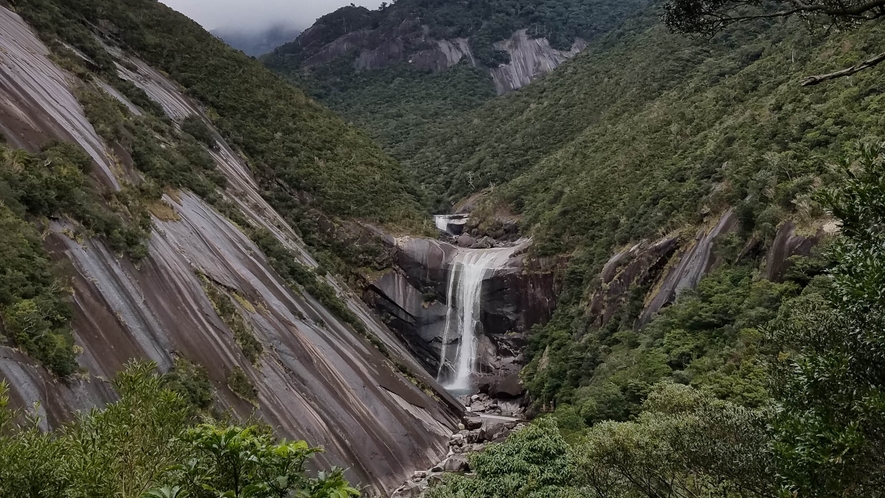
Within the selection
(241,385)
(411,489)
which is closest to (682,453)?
(411,489)

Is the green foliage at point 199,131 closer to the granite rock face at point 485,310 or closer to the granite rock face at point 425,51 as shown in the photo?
the granite rock face at point 485,310

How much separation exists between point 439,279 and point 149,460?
36.5 meters

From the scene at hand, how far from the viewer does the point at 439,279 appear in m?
41.2

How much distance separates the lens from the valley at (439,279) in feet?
17.5

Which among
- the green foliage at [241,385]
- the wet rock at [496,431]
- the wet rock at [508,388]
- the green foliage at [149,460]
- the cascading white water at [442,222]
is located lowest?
the wet rock at [508,388]

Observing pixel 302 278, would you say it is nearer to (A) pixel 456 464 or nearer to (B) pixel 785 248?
(A) pixel 456 464

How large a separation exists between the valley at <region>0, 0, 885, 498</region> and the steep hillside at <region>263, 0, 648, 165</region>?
46.8 m

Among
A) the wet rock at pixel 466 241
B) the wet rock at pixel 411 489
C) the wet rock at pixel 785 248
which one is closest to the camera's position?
the wet rock at pixel 785 248

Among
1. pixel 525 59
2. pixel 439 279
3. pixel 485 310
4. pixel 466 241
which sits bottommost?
pixel 485 310

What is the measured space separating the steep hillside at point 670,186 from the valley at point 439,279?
212 millimetres

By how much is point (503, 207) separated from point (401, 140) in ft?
129

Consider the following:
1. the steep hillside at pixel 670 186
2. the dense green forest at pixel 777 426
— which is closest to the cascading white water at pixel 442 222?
the steep hillside at pixel 670 186

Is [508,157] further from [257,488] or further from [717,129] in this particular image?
[257,488]

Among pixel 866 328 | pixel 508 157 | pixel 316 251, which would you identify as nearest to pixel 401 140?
pixel 508 157
